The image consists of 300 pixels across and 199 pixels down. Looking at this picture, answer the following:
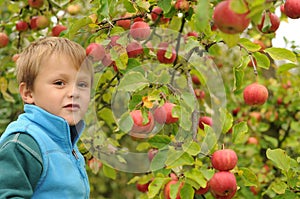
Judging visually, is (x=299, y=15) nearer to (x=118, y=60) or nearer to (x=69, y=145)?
(x=118, y=60)

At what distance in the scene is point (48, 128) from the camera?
151 centimetres

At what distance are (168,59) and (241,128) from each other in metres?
0.38

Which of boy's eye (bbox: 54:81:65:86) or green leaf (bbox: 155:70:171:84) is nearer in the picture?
boy's eye (bbox: 54:81:65:86)

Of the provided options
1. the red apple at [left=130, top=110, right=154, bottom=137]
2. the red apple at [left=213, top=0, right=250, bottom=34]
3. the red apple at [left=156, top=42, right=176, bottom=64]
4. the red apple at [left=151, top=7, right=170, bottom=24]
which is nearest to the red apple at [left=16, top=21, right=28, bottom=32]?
the red apple at [left=151, top=7, right=170, bottom=24]

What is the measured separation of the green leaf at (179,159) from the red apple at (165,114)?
4.9 inches

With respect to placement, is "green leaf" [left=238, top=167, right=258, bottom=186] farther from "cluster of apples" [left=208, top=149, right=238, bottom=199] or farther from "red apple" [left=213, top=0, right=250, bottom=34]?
"red apple" [left=213, top=0, right=250, bottom=34]

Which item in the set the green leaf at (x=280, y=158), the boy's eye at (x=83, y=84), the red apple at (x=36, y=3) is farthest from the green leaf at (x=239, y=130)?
the red apple at (x=36, y=3)

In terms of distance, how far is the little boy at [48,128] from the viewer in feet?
4.34

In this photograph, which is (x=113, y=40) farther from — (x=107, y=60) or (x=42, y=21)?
(x=42, y=21)

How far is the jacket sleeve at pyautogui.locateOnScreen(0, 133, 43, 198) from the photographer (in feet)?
4.20

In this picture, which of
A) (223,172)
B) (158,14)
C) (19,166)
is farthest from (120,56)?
(19,166)

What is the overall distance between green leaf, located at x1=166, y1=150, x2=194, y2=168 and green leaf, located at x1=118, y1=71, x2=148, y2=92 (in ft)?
0.78

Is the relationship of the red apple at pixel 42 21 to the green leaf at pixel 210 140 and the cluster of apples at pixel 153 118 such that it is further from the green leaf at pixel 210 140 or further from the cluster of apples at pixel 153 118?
the green leaf at pixel 210 140

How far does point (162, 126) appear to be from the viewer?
1860mm
